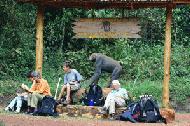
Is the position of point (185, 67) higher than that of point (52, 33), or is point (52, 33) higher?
point (52, 33)

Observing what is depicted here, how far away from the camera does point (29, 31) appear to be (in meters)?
23.9

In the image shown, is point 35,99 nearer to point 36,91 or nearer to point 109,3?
point 36,91

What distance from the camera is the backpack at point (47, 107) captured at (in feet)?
48.2

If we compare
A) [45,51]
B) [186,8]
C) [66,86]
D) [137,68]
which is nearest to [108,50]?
[137,68]

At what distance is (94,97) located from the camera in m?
15.2

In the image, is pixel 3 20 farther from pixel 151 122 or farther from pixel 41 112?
pixel 151 122

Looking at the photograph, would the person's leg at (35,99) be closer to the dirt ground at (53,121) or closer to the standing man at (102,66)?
the dirt ground at (53,121)

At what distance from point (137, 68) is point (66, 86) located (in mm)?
8038

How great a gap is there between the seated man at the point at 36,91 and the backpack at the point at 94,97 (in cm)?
115

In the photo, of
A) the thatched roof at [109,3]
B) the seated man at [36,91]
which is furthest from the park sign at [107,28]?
the seated man at [36,91]

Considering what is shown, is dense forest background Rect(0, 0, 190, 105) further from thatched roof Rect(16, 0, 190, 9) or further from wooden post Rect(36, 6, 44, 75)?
thatched roof Rect(16, 0, 190, 9)

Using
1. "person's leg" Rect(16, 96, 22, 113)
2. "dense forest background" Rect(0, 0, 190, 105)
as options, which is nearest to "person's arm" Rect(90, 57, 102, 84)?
"person's leg" Rect(16, 96, 22, 113)

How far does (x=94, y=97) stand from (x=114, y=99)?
0.84 m

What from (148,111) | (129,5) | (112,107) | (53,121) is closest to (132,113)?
(148,111)
